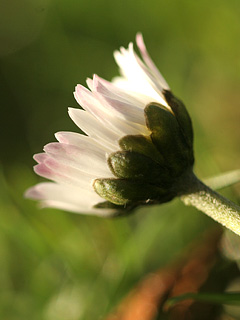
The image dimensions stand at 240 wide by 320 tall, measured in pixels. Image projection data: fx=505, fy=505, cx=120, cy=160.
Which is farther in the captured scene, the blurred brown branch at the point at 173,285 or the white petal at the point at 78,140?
the blurred brown branch at the point at 173,285

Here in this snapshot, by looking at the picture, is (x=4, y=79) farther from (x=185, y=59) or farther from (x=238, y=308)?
(x=238, y=308)

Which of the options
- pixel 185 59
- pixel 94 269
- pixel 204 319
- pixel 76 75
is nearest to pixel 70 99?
pixel 76 75

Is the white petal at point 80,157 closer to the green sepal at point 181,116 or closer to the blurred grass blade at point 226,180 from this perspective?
the green sepal at point 181,116

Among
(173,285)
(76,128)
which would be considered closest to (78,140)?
(173,285)

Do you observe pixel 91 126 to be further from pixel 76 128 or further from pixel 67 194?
pixel 76 128

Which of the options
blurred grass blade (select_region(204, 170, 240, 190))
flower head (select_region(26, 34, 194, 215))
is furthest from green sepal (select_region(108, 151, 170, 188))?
blurred grass blade (select_region(204, 170, 240, 190))

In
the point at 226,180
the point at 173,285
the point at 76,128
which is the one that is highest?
the point at 76,128

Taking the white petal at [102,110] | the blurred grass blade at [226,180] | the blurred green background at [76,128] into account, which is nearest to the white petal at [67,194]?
the white petal at [102,110]
